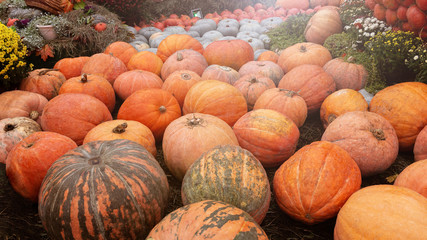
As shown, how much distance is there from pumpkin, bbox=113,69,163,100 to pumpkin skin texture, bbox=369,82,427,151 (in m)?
3.40

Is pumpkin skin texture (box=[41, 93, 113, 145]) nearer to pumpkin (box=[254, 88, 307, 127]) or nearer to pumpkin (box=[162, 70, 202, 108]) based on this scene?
pumpkin (box=[162, 70, 202, 108])

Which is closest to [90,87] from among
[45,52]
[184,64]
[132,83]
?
[132,83]

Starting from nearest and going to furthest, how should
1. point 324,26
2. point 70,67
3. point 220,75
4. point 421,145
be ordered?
point 421,145, point 220,75, point 70,67, point 324,26

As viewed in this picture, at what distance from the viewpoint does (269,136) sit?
307 cm

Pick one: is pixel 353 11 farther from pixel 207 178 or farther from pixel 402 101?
pixel 207 178

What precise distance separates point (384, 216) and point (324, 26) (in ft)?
15.9

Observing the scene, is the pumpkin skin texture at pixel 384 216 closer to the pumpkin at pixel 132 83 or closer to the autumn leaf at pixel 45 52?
the pumpkin at pixel 132 83

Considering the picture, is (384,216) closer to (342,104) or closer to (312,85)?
(342,104)

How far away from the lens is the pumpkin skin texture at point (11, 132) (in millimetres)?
3117

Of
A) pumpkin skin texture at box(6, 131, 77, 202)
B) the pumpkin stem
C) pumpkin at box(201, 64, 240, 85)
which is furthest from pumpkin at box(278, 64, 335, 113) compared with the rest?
pumpkin skin texture at box(6, 131, 77, 202)

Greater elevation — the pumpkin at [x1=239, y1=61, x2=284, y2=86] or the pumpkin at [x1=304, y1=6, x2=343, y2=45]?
the pumpkin at [x1=304, y1=6, x2=343, y2=45]

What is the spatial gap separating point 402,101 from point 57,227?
12.5 feet

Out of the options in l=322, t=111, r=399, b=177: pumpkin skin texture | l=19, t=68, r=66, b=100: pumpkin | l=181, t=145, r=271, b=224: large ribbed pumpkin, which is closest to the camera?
l=181, t=145, r=271, b=224: large ribbed pumpkin

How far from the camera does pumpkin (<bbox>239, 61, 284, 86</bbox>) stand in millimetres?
4840
